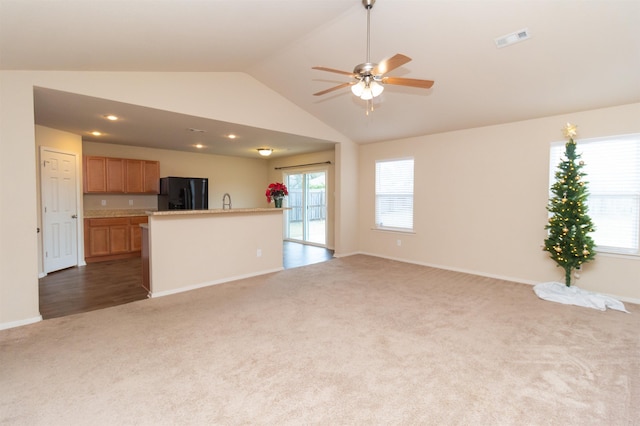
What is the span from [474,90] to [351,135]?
266 cm

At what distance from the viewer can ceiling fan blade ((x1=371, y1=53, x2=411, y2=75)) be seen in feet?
7.32

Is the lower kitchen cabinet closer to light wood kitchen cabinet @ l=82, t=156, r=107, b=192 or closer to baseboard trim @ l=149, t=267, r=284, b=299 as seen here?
light wood kitchen cabinet @ l=82, t=156, r=107, b=192

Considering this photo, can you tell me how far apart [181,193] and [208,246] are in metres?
2.80

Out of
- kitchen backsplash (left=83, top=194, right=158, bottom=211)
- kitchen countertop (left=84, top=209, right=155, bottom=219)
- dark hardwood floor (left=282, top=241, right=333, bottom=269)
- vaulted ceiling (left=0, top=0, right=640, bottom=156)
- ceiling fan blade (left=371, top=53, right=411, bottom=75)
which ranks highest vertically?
vaulted ceiling (left=0, top=0, right=640, bottom=156)

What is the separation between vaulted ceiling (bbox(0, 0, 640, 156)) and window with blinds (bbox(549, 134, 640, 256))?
53cm

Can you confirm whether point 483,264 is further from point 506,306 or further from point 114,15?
point 114,15

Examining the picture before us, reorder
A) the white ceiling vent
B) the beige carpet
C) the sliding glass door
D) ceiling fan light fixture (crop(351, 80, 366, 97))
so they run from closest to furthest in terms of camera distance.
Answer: the beige carpet, ceiling fan light fixture (crop(351, 80, 366, 97)), the white ceiling vent, the sliding glass door

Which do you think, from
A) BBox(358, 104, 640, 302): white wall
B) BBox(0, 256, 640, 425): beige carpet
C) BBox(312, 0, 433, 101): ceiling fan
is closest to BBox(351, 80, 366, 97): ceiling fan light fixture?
BBox(312, 0, 433, 101): ceiling fan

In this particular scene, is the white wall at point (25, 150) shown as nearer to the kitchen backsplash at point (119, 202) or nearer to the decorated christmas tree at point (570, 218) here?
the kitchen backsplash at point (119, 202)

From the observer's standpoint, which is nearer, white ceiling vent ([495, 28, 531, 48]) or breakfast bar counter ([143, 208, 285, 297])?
white ceiling vent ([495, 28, 531, 48])

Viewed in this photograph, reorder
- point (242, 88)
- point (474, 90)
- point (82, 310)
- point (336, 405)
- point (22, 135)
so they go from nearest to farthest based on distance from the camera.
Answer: point (336, 405) → point (22, 135) → point (82, 310) → point (474, 90) → point (242, 88)

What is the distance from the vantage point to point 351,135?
629 cm

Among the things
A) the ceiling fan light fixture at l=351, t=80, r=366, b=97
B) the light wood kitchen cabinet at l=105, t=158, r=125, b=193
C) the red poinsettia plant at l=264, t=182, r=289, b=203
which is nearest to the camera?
the ceiling fan light fixture at l=351, t=80, r=366, b=97

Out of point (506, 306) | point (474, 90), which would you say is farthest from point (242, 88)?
point (506, 306)
